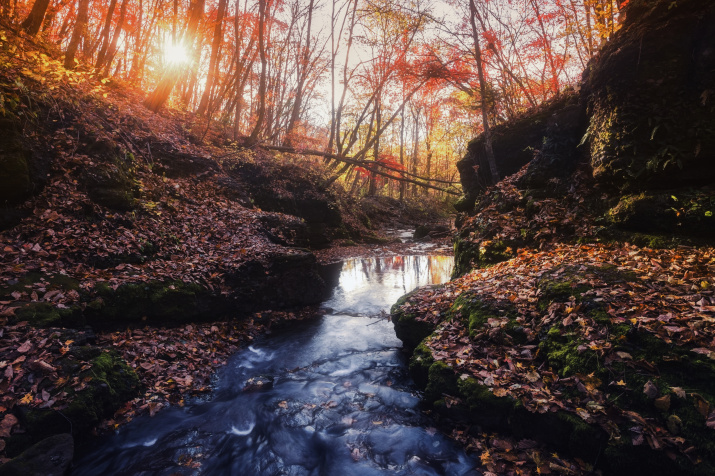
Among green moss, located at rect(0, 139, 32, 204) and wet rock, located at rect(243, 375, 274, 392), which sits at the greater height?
green moss, located at rect(0, 139, 32, 204)

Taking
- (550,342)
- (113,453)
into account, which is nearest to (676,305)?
(550,342)

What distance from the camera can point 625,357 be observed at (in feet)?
12.9

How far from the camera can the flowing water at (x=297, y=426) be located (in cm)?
427

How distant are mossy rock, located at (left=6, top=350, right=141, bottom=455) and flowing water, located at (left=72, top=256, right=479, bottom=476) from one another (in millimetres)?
387

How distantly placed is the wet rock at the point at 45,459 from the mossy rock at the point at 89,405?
19cm

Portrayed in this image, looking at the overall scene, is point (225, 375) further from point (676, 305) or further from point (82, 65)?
point (82, 65)

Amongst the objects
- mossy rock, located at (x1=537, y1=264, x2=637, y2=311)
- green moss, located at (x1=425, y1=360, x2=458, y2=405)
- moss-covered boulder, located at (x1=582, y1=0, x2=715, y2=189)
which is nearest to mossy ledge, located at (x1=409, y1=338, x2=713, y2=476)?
green moss, located at (x1=425, y1=360, x2=458, y2=405)

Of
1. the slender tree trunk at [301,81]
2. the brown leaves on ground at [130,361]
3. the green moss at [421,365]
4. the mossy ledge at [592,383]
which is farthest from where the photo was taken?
the slender tree trunk at [301,81]

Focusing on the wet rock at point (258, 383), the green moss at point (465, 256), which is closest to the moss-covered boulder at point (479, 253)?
the green moss at point (465, 256)

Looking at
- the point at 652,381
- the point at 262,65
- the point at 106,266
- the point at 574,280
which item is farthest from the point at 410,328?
the point at 262,65

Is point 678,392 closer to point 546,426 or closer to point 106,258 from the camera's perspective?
point 546,426

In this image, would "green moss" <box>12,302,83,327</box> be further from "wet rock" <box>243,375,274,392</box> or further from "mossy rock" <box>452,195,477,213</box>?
"mossy rock" <box>452,195,477,213</box>

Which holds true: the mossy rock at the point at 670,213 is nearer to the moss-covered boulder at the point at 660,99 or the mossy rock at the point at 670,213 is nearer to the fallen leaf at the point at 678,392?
the moss-covered boulder at the point at 660,99

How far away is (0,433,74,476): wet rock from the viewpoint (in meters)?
3.34
